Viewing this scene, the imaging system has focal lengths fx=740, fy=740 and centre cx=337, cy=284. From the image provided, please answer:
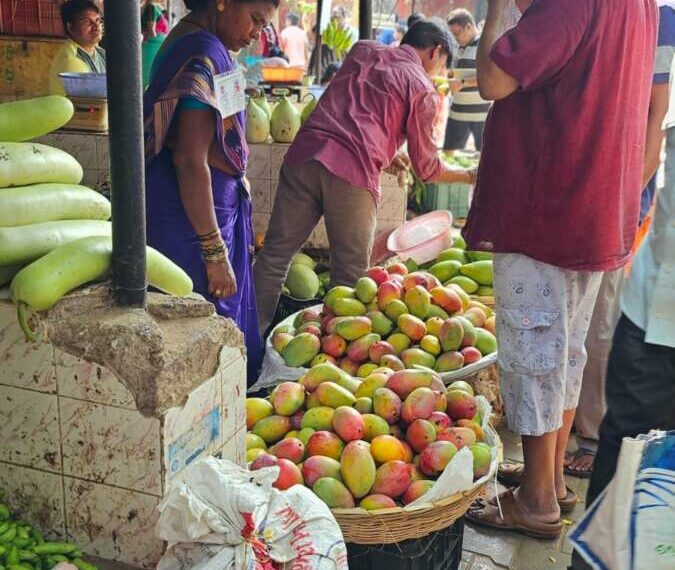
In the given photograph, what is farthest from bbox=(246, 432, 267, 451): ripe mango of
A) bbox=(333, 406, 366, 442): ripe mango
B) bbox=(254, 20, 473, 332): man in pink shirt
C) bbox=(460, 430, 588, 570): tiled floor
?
bbox=(254, 20, 473, 332): man in pink shirt

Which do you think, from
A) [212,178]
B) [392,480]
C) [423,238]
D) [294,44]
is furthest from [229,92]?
[294,44]

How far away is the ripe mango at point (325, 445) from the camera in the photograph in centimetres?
228

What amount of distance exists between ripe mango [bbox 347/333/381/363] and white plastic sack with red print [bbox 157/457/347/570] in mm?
1556

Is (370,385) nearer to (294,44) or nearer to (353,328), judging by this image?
(353,328)

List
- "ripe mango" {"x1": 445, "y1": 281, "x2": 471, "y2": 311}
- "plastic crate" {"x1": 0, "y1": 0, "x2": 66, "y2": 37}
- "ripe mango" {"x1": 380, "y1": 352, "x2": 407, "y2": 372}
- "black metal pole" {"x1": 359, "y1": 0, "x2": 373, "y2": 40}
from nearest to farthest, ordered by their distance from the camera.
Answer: "ripe mango" {"x1": 380, "y1": 352, "x2": 407, "y2": 372} → "ripe mango" {"x1": 445, "y1": 281, "x2": 471, "y2": 311} → "black metal pole" {"x1": 359, "y1": 0, "x2": 373, "y2": 40} → "plastic crate" {"x1": 0, "y1": 0, "x2": 66, "y2": 37}

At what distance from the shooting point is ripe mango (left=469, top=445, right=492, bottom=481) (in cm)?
228

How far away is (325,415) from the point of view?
7.95ft

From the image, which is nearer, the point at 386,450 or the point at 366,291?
the point at 386,450

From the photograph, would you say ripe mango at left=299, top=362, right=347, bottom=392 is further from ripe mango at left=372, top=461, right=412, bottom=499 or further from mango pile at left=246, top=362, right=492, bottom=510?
ripe mango at left=372, top=461, right=412, bottom=499

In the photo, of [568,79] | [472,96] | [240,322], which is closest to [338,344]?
[240,322]

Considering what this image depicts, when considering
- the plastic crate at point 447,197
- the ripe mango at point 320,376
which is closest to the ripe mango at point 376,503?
the ripe mango at point 320,376

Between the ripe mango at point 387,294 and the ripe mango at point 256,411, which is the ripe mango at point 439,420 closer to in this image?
the ripe mango at point 256,411

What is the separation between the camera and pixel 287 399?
2520mm

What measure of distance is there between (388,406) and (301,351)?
0.72 m
